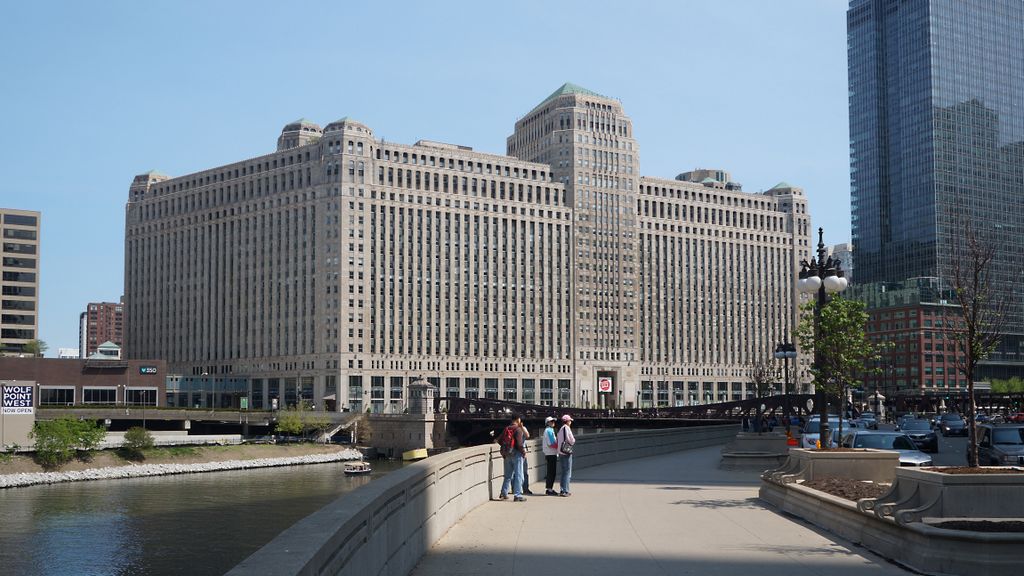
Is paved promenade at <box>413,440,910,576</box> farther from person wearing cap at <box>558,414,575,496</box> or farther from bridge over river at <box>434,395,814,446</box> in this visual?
bridge over river at <box>434,395,814,446</box>

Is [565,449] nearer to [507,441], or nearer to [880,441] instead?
[507,441]

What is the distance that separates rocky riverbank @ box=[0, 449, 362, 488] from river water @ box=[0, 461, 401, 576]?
6.18 feet

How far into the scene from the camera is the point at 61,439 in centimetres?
9631

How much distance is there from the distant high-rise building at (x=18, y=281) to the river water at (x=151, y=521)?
267ft

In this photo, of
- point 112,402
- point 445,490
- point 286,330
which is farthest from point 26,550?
point 286,330

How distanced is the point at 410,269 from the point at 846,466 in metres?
156

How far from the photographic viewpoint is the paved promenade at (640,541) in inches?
678

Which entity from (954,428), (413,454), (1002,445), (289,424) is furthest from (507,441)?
(289,424)

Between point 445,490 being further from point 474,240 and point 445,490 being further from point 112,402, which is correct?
point 474,240

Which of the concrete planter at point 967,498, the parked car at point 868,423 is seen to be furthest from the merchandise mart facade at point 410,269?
the concrete planter at point 967,498

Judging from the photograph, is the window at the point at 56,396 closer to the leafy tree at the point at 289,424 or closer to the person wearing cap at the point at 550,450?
the leafy tree at the point at 289,424

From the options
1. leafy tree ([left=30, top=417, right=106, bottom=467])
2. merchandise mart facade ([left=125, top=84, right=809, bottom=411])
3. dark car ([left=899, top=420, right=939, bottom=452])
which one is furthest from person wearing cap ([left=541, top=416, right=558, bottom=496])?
Result: merchandise mart facade ([left=125, top=84, right=809, bottom=411])

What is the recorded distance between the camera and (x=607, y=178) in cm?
19650

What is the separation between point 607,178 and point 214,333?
74.7 metres
